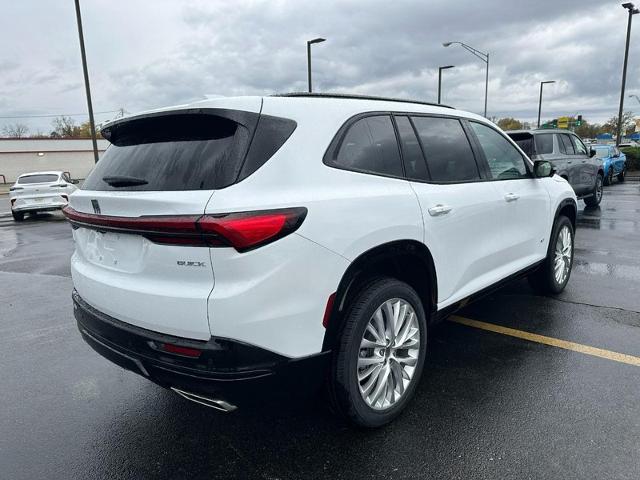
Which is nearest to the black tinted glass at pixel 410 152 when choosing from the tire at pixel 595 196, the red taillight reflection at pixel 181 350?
the red taillight reflection at pixel 181 350

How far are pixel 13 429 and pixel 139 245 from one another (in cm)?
161

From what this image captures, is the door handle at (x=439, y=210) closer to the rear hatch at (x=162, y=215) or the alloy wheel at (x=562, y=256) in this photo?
the rear hatch at (x=162, y=215)

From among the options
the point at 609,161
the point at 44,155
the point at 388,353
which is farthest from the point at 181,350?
A: the point at 44,155

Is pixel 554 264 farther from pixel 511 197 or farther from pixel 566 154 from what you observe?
pixel 566 154

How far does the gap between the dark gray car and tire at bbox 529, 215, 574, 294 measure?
16.9ft

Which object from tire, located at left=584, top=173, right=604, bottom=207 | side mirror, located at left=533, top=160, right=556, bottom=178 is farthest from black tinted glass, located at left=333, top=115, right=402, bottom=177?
tire, located at left=584, top=173, right=604, bottom=207

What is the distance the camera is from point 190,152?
2.35 meters

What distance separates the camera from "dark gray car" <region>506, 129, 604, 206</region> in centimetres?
1000

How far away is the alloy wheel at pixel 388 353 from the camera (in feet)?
8.64

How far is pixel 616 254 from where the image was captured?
6.93 m

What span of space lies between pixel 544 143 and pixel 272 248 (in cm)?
975

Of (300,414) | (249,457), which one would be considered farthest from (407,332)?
(249,457)

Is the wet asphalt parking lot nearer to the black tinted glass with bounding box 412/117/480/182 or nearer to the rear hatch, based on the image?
the rear hatch

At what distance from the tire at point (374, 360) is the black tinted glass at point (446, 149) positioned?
35.5 inches
